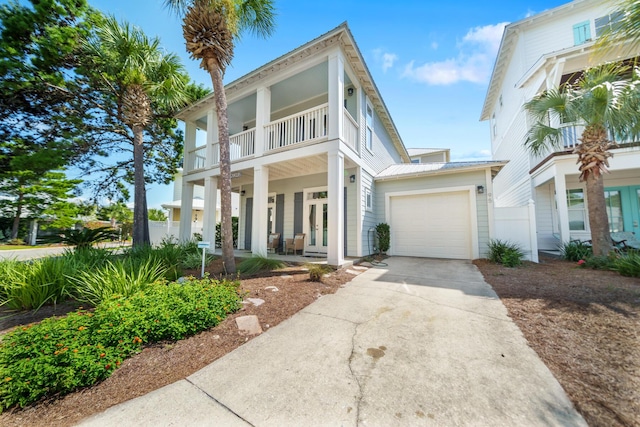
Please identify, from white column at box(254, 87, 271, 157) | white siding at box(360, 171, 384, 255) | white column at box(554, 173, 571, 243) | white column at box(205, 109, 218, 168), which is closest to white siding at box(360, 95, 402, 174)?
white siding at box(360, 171, 384, 255)

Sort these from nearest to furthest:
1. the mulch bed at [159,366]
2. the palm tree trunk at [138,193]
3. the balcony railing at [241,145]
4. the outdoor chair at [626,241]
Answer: the mulch bed at [159,366] < the outdoor chair at [626,241] < the palm tree trunk at [138,193] < the balcony railing at [241,145]

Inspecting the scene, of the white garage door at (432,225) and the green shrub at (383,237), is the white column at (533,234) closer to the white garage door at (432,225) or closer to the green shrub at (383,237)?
the white garage door at (432,225)

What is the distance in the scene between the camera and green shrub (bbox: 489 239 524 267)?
678cm

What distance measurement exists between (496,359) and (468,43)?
9869 mm

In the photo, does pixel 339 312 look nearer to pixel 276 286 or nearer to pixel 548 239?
pixel 276 286

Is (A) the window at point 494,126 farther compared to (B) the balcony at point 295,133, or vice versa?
(A) the window at point 494,126

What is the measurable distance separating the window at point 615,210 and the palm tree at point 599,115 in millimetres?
4267

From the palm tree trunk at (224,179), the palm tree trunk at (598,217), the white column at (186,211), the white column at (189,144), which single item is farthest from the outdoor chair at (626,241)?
the white column at (189,144)

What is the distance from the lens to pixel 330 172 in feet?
21.6

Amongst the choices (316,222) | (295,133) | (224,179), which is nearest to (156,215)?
(316,222)

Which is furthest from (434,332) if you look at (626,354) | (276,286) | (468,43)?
(468,43)

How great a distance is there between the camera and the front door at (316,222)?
30.3ft

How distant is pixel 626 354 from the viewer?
2338mm

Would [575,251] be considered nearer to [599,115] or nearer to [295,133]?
[599,115]
